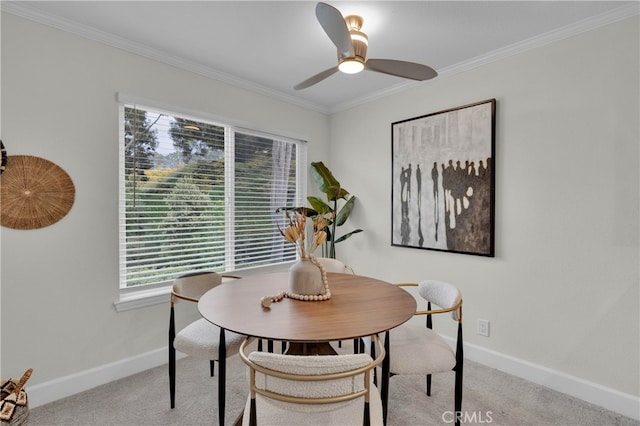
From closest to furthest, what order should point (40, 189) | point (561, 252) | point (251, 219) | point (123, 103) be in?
point (40, 189)
point (561, 252)
point (123, 103)
point (251, 219)

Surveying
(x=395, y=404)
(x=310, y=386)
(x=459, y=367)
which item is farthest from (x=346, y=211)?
(x=310, y=386)

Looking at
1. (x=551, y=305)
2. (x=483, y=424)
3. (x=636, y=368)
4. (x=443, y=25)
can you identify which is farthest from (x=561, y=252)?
(x=443, y=25)

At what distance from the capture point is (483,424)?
1843mm

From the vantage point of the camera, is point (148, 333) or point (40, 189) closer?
point (40, 189)

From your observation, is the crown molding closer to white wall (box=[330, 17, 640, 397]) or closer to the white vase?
white wall (box=[330, 17, 640, 397])

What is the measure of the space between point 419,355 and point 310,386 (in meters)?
0.83

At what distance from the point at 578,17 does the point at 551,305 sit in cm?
195

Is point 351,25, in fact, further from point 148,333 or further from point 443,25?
point 148,333

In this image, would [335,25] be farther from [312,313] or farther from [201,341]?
[201,341]

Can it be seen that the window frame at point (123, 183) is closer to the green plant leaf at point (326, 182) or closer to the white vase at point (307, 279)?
the green plant leaf at point (326, 182)

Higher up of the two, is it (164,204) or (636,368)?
(164,204)

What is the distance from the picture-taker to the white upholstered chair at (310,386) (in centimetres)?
103

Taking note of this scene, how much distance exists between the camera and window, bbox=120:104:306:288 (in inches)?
96.5

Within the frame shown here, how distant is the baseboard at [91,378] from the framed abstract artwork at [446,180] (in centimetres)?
239
